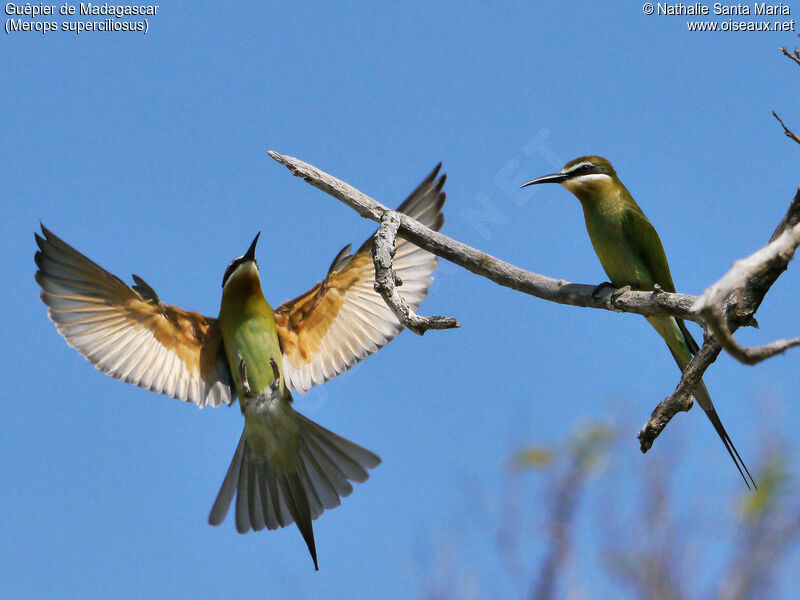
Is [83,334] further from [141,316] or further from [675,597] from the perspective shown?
[675,597]

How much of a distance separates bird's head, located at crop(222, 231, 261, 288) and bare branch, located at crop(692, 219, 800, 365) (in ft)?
10.7

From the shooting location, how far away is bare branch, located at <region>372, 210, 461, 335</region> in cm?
259

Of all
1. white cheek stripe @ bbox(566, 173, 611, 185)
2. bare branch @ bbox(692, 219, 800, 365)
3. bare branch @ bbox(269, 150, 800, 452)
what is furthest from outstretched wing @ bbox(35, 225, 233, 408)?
bare branch @ bbox(692, 219, 800, 365)

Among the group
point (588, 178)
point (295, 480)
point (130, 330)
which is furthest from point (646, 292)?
point (130, 330)

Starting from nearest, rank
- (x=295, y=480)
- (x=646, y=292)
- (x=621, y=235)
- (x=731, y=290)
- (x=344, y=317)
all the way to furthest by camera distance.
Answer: (x=731, y=290)
(x=646, y=292)
(x=621, y=235)
(x=295, y=480)
(x=344, y=317)

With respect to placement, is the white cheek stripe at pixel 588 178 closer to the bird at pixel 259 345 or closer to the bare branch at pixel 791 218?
the bird at pixel 259 345

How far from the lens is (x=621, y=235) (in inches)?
153

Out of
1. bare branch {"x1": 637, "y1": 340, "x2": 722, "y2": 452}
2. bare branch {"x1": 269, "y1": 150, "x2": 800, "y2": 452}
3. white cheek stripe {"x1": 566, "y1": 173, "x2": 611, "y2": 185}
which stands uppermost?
white cheek stripe {"x1": 566, "y1": 173, "x2": 611, "y2": 185}

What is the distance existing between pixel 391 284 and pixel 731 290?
1166 mm

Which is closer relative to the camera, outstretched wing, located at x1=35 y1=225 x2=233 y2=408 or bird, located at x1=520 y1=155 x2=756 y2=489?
bird, located at x1=520 y1=155 x2=756 y2=489

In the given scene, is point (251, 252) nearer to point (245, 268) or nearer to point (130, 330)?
point (245, 268)

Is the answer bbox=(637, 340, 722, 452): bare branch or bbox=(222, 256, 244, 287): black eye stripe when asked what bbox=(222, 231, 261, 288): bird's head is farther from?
bbox=(637, 340, 722, 452): bare branch

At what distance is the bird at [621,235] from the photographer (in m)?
3.64

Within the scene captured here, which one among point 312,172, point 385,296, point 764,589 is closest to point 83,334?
point 312,172
